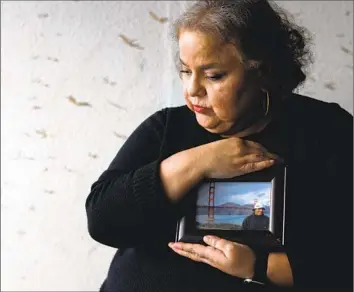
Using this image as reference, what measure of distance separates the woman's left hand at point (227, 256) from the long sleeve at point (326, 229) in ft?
0.26

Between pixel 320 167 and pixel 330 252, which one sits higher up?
pixel 320 167

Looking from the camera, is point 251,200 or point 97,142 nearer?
point 251,200

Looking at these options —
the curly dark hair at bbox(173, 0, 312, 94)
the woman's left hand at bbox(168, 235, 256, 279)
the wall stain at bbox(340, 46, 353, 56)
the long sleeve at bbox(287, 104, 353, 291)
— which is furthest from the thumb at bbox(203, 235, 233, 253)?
the wall stain at bbox(340, 46, 353, 56)

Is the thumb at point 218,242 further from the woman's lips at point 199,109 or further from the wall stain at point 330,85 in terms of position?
the wall stain at point 330,85

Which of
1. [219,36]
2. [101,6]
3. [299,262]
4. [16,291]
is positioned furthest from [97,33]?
[299,262]

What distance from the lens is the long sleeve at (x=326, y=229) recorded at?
0.98 meters

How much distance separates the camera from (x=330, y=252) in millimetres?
997

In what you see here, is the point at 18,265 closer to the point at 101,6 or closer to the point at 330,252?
the point at 101,6

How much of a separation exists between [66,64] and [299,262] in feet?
3.03

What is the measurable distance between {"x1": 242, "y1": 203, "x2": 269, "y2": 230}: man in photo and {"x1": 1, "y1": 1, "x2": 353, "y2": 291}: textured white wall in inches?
25.7

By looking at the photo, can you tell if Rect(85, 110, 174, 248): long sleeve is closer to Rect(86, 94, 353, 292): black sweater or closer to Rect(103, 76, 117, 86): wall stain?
Rect(86, 94, 353, 292): black sweater

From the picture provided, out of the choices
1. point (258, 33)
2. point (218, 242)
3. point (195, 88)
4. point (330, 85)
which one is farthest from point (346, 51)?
point (218, 242)

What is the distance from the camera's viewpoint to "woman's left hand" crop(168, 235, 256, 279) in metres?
0.96

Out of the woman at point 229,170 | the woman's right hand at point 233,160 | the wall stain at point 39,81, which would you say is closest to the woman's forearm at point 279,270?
the woman at point 229,170
